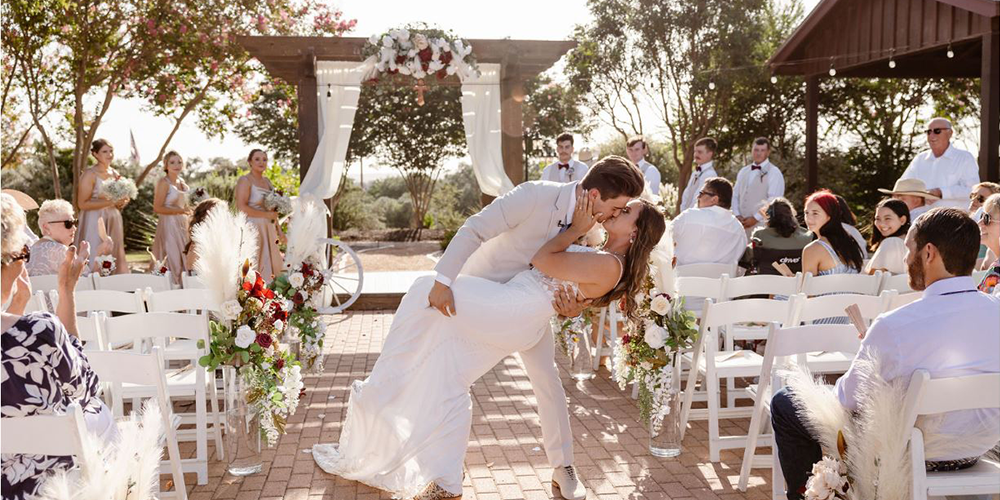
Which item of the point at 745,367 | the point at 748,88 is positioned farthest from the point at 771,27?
the point at 745,367

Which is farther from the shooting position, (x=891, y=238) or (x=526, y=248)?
(x=891, y=238)

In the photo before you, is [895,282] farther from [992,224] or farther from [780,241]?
[780,241]

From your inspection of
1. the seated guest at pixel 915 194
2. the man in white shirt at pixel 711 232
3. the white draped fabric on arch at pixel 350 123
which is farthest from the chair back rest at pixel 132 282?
the seated guest at pixel 915 194

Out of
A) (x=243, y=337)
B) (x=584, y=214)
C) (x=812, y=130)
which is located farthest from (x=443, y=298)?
(x=812, y=130)

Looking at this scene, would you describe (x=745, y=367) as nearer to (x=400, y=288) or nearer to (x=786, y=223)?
(x=786, y=223)

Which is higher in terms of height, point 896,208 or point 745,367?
point 896,208

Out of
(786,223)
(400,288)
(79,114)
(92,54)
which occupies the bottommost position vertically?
(400,288)

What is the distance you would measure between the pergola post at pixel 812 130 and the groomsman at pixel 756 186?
2.88m

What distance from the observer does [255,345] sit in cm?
429

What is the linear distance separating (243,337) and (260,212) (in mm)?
4486

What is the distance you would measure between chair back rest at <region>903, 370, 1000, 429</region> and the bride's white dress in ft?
5.00

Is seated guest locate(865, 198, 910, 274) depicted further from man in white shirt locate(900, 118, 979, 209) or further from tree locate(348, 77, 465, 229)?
tree locate(348, 77, 465, 229)

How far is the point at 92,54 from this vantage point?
508 inches

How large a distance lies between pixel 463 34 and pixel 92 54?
6659 millimetres
